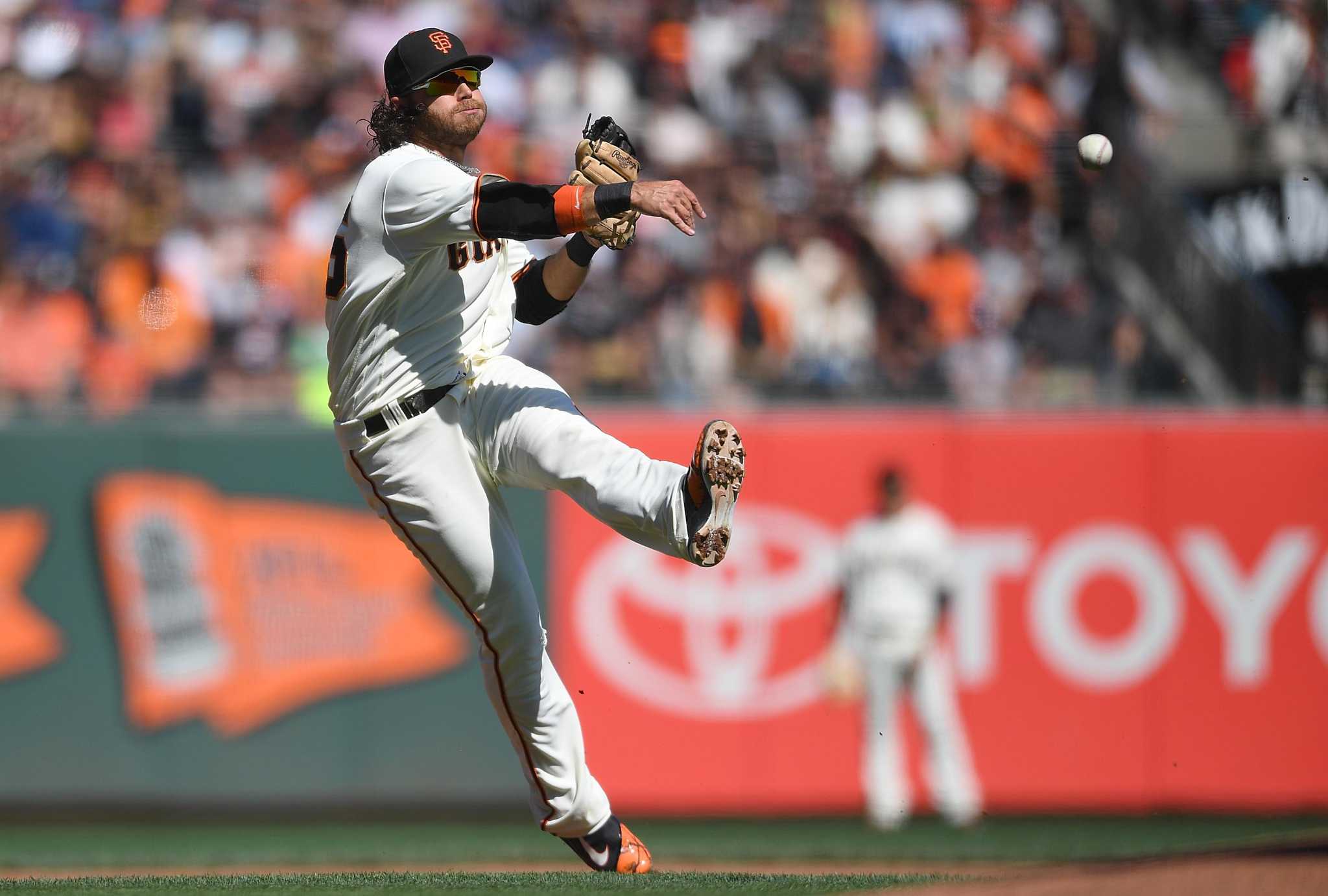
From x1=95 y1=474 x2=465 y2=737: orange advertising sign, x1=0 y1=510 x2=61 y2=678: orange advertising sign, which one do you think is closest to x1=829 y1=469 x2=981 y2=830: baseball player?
x1=95 y1=474 x2=465 y2=737: orange advertising sign

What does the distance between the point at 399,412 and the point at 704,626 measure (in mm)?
5711

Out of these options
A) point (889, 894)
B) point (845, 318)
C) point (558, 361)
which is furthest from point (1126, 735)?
point (889, 894)

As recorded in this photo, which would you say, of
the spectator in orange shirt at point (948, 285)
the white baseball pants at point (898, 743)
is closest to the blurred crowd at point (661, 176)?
the spectator in orange shirt at point (948, 285)

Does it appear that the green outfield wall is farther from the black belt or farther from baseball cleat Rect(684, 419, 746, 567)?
baseball cleat Rect(684, 419, 746, 567)

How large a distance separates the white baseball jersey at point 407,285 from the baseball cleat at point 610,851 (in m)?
1.60

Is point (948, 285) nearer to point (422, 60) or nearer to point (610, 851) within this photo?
point (610, 851)

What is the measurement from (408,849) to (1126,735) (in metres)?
4.44

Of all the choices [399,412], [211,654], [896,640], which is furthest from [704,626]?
[399,412]

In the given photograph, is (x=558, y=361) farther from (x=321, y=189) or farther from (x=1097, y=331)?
(x=1097, y=331)

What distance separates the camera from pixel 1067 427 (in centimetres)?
1072

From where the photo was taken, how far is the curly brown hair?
524cm

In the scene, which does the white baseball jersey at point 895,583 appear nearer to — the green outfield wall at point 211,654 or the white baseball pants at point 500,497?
the green outfield wall at point 211,654

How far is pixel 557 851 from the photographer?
28.5 ft

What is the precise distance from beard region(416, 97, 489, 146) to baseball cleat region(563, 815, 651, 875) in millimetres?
2239
